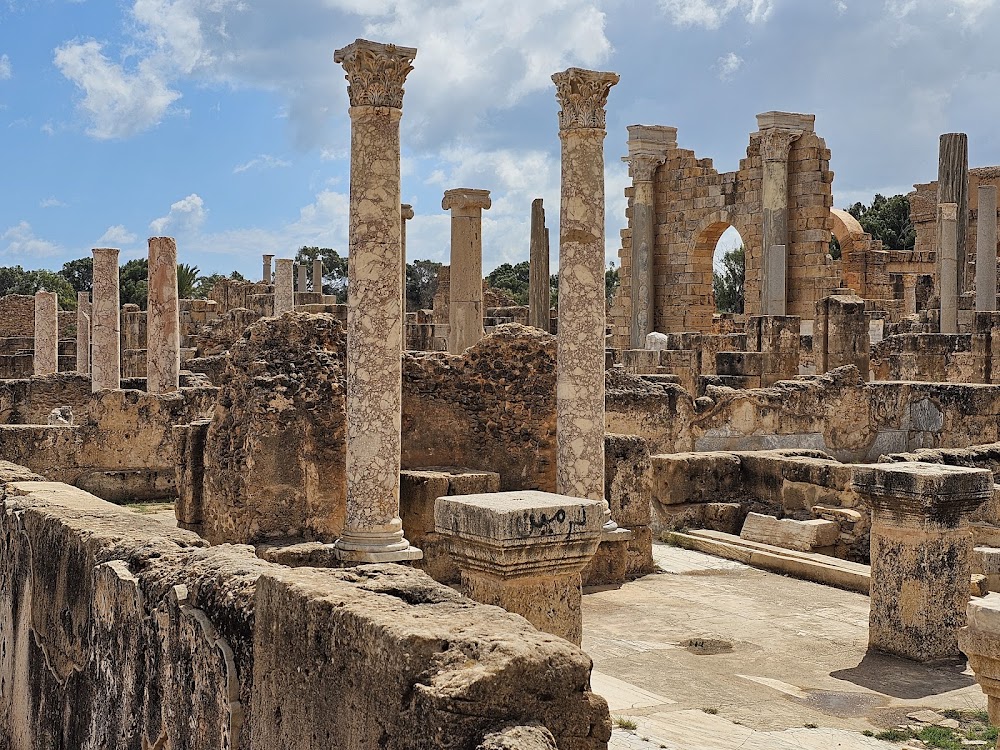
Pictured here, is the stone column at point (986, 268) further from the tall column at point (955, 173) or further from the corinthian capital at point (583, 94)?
the corinthian capital at point (583, 94)

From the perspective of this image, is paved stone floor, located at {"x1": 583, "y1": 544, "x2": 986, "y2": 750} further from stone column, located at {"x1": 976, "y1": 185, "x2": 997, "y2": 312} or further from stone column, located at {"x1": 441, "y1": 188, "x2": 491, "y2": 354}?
stone column, located at {"x1": 976, "y1": 185, "x2": 997, "y2": 312}

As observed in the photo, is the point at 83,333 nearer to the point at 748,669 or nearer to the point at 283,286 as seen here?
the point at 283,286

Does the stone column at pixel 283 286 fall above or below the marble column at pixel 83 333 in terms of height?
above

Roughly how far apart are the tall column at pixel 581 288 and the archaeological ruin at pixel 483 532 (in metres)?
0.03

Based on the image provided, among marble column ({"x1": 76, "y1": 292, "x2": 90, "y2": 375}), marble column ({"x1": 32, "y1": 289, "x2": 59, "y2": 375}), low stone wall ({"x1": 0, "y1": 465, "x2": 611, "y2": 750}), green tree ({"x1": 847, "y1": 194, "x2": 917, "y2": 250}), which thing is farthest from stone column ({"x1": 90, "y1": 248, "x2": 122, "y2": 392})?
green tree ({"x1": 847, "y1": 194, "x2": 917, "y2": 250})

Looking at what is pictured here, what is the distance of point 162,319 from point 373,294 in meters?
10.4

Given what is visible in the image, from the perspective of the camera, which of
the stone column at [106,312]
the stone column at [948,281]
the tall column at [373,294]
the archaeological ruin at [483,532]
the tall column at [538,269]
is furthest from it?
the stone column at [948,281]

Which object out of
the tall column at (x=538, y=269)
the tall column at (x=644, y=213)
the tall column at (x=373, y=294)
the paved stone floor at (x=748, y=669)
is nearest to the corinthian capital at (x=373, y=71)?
the tall column at (x=373, y=294)

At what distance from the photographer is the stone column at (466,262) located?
18.5 meters

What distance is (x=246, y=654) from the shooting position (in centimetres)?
375

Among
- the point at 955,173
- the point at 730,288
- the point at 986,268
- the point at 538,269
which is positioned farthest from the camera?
the point at 730,288

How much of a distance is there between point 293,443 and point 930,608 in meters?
4.96

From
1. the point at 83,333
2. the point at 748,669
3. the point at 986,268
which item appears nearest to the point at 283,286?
the point at 83,333

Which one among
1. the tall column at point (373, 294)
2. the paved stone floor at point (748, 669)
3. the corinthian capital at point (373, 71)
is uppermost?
the corinthian capital at point (373, 71)
